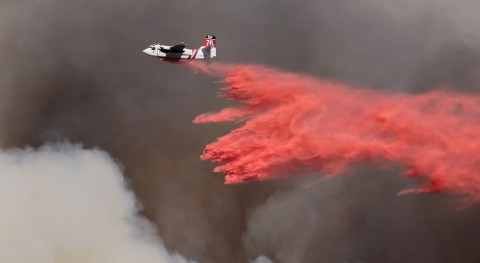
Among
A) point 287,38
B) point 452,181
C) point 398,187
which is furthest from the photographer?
point 287,38

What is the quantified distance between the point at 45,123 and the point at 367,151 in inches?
919

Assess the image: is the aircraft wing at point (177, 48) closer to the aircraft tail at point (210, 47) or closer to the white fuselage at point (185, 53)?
the white fuselage at point (185, 53)

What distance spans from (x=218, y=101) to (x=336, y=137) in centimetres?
1007

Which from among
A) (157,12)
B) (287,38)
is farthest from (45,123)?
(287,38)

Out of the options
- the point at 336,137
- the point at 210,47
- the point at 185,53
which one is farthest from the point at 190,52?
the point at 336,137

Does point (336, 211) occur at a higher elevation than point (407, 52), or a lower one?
lower

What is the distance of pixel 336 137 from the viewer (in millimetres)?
41969

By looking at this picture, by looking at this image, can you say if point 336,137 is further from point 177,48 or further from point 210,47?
point 177,48

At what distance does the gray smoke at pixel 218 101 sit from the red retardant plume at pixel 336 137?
14.5 feet

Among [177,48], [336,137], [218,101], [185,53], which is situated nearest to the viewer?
[336,137]

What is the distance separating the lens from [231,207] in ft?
159

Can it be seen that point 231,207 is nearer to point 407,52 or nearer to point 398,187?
point 398,187

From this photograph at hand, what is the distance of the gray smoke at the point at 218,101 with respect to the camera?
47250 mm

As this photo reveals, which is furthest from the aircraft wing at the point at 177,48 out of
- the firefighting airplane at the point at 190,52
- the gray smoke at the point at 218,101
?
the gray smoke at the point at 218,101
